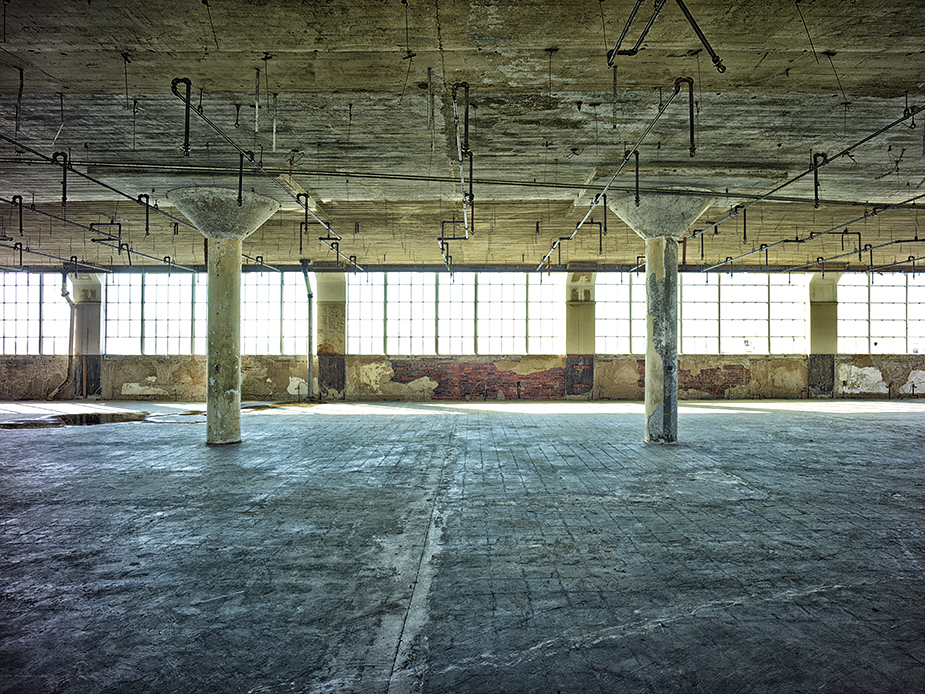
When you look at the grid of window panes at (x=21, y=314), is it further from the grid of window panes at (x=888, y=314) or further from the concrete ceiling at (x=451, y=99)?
the grid of window panes at (x=888, y=314)

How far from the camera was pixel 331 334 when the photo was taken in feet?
78.1

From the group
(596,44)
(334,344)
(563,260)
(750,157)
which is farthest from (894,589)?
(334,344)

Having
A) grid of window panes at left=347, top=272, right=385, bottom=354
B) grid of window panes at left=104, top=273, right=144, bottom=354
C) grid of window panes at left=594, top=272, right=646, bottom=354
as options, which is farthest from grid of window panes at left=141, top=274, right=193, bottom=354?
grid of window panes at left=594, top=272, right=646, bottom=354

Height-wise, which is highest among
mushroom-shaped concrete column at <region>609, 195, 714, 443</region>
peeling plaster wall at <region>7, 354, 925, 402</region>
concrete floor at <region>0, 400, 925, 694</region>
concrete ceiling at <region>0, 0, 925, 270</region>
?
concrete ceiling at <region>0, 0, 925, 270</region>

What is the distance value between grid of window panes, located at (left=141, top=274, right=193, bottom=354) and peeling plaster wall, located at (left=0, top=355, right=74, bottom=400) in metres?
3.56

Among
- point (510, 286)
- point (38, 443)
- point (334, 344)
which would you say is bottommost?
point (38, 443)

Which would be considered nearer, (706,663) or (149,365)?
(706,663)

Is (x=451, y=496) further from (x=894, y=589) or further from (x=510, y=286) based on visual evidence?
(x=510, y=286)

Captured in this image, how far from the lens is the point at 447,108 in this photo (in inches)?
324

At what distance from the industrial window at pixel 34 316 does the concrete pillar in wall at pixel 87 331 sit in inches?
22.2

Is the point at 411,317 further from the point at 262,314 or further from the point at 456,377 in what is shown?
the point at 262,314

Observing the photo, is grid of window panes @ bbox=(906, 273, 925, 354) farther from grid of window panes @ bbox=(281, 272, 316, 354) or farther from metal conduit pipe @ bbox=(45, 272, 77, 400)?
metal conduit pipe @ bbox=(45, 272, 77, 400)

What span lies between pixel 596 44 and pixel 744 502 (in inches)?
228

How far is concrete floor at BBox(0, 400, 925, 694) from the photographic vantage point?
3201mm
